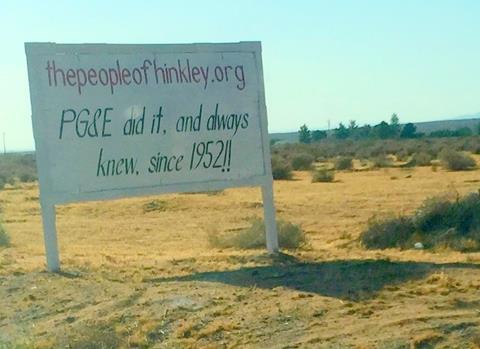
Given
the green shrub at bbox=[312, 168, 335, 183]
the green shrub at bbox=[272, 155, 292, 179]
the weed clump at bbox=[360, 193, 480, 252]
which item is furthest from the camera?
the green shrub at bbox=[272, 155, 292, 179]

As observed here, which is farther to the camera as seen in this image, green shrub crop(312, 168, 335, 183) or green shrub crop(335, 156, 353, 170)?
green shrub crop(335, 156, 353, 170)

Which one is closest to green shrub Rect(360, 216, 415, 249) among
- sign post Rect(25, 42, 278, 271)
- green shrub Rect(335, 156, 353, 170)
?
sign post Rect(25, 42, 278, 271)

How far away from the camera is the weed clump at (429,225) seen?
680 inches

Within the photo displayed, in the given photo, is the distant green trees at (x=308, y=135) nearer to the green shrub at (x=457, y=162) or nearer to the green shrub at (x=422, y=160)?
the green shrub at (x=422, y=160)

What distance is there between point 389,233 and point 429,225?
81cm

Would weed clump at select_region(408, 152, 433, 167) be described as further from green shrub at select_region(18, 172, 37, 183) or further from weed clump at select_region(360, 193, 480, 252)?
weed clump at select_region(360, 193, 480, 252)

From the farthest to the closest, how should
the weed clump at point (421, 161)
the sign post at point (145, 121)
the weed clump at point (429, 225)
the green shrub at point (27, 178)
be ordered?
1. the green shrub at point (27, 178)
2. the weed clump at point (421, 161)
3. the weed clump at point (429, 225)
4. the sign post at point (145, 121)

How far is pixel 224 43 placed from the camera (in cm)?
1524

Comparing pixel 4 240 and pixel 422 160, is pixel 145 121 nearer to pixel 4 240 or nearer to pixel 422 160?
pixel 4 240

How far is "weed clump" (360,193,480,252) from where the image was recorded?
17.3 m

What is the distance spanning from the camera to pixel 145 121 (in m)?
14.6

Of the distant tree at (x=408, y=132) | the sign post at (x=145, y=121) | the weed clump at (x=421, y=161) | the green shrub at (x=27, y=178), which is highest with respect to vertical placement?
the sign post at (x=145, y=121)

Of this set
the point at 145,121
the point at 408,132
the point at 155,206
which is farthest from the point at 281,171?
the point at 408,132

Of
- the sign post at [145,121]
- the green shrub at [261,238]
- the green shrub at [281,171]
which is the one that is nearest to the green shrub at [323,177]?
the green shrub at [281,171]
